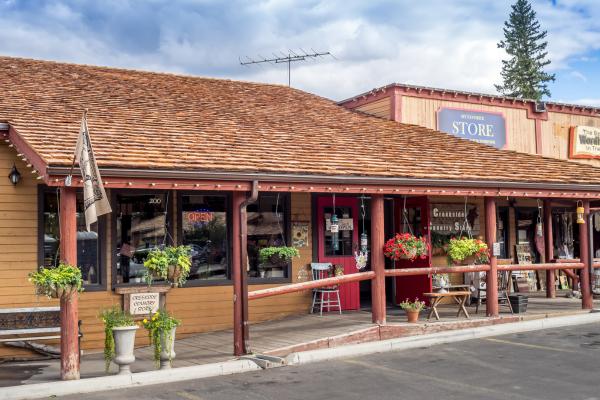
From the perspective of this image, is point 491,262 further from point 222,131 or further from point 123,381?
point 123,381

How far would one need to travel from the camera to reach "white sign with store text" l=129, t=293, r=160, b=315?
11.5 m

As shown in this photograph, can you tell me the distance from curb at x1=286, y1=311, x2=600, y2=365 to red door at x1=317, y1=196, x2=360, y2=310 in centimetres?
289

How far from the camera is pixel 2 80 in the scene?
12.9 metres

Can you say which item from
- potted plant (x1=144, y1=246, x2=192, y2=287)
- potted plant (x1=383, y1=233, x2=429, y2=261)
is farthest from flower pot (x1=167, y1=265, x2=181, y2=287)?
potted plant (x1=383, y1=233, x2=429, y2=261)

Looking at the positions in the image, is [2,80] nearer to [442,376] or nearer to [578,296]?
[442,376]

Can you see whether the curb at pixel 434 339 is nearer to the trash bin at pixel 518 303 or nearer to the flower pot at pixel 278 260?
the trash bin at pixel 518 303

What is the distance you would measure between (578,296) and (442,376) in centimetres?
897

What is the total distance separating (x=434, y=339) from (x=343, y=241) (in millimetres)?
3556

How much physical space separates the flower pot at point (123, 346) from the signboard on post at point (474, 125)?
34.9 feet

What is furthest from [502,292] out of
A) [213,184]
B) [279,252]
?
[213,184]

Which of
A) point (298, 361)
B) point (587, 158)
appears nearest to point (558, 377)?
Result: point (298, 361)

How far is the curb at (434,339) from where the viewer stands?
9.94m

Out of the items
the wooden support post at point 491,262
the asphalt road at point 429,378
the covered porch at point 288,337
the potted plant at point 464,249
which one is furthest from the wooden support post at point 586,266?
the asphalt road at point 429,378

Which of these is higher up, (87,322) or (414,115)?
(414,115)
